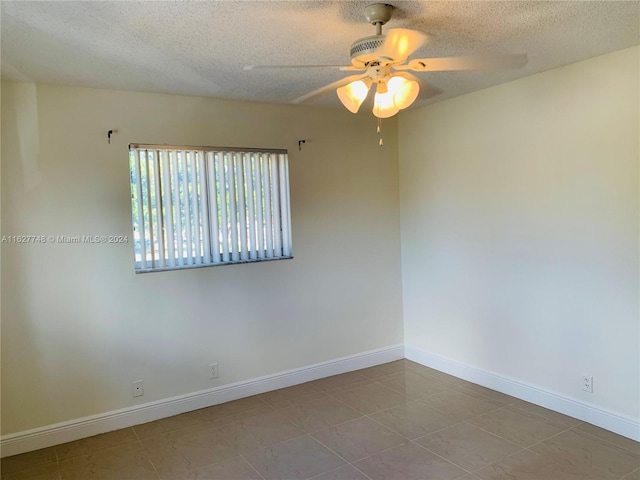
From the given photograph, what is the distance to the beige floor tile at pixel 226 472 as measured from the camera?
8.61ft

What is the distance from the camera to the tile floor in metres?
2.63

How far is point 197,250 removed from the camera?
3.54 metres

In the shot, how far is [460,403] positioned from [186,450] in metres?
2.04

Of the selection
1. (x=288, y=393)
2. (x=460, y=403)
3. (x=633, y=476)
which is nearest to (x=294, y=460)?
(x=288, y=393)

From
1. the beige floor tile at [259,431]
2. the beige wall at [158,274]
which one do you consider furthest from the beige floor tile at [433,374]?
the beige floor tile at [259,431]

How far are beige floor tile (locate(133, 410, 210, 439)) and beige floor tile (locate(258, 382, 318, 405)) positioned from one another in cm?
56

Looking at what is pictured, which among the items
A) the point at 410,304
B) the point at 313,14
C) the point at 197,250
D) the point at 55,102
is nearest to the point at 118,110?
the point at 55,102

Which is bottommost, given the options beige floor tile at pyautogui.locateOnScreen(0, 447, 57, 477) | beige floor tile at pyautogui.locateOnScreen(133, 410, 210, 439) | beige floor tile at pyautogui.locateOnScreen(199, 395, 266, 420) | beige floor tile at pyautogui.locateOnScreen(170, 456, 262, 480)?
beige floor tile at pyautogui.locateOnScreen(170, 456, 262, 480)

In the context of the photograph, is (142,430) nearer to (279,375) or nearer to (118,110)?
(279,375)

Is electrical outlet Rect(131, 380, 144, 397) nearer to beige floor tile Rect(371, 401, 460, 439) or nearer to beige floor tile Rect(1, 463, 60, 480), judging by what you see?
beige floor tile Rect(1, 463, 60, 480)

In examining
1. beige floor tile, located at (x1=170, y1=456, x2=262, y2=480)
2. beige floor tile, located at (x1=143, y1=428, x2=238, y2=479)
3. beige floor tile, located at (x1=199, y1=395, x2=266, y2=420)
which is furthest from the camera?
beige floor tile, located at (x1=199, y1=395, x2=266, y2=420)

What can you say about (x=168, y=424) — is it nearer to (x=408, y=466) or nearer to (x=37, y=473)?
(x=37, y=473)

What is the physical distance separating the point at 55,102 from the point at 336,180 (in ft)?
7.44

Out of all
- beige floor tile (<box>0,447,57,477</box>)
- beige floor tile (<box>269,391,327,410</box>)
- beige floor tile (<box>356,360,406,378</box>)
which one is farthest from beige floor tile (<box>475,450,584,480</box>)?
beige floor tile (<box>0,447,57,477</box>)
